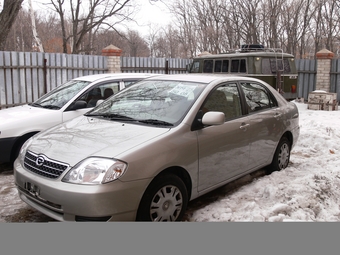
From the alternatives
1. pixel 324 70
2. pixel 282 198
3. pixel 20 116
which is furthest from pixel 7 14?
pixel 324 70

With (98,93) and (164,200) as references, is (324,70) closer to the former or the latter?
(98,93)

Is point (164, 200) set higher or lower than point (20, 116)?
lower

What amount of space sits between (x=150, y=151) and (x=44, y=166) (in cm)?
103

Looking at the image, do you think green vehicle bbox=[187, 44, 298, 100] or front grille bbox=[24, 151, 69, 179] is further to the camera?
green vehicle bbox=[187, 44, 298, 100]

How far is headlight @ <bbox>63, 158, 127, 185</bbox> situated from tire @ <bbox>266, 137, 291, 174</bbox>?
312 centimetres

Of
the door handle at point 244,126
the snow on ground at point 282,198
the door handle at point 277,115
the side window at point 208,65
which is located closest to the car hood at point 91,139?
the snow on ground at point 282,198

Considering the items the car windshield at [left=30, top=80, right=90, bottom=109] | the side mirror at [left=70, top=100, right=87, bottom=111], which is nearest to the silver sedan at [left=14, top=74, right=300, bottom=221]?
the side mirror at [left=70, top=100, right=87, bottom=111]

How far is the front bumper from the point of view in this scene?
294 cm

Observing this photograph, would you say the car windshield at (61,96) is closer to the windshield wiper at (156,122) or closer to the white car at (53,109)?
the white car at (53,109)

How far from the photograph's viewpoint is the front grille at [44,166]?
3.15 meters

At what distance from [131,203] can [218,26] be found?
Answer: 24.6 meters

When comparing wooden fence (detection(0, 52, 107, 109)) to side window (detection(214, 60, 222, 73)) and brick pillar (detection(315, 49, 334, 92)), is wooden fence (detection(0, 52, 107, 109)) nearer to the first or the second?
side window (detection(214, 60, 222, 73))

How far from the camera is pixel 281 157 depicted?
5.55m

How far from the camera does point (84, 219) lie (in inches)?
119
